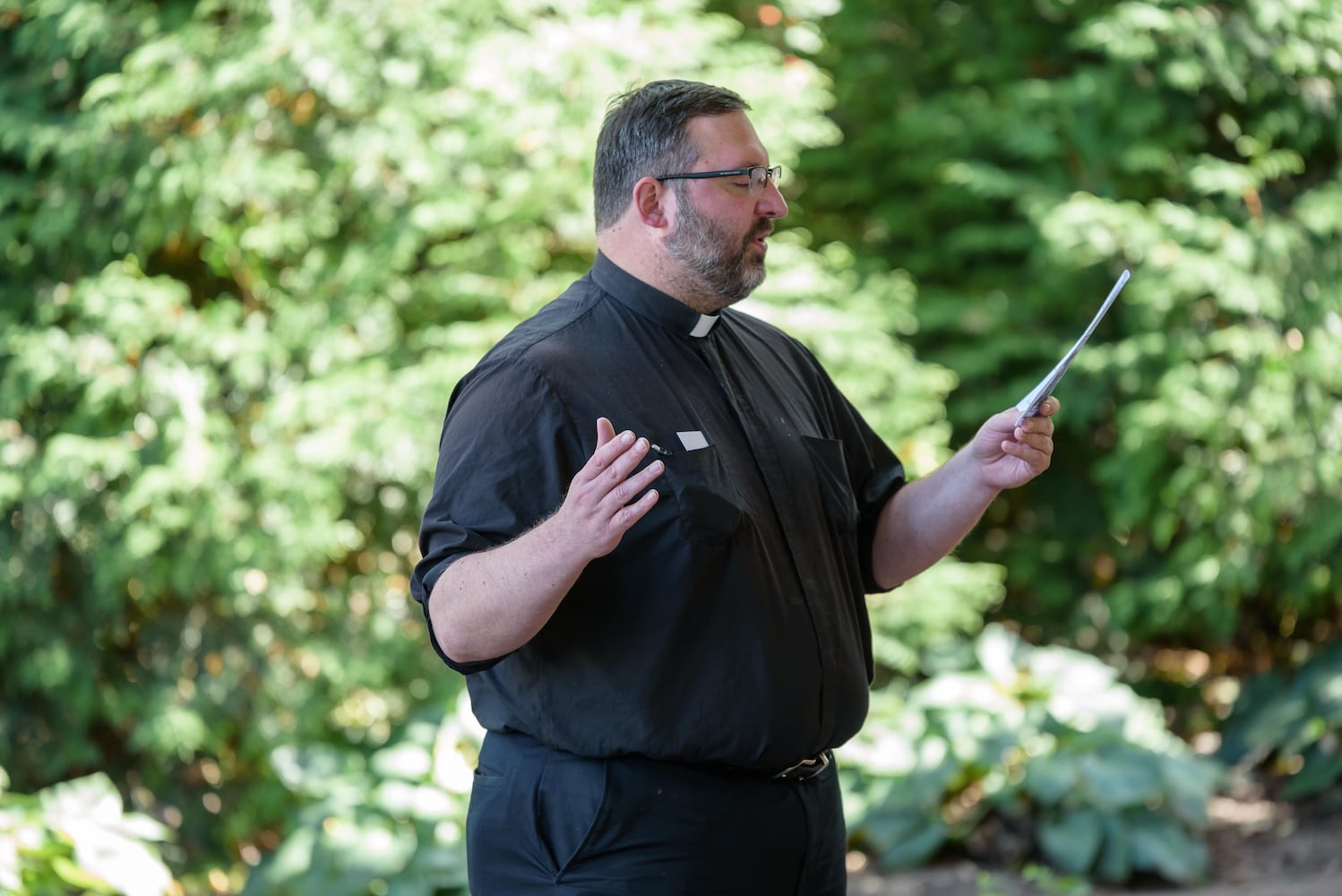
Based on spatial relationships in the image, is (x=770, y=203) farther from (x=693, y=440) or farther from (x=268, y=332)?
(x=268, y=332)

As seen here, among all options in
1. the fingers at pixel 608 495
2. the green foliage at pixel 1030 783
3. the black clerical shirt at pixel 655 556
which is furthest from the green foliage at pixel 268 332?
the fingers at pixel 608 495

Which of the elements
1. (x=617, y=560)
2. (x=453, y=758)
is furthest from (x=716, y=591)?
(x=453, y=758)

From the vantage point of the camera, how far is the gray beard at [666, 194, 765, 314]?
1.97 m

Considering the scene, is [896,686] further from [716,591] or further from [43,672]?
[716,591]

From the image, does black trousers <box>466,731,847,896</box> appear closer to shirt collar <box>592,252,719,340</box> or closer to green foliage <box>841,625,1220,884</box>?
shirt collar <box>592,252,719,340</box>

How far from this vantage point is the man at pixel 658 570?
1.76 metres

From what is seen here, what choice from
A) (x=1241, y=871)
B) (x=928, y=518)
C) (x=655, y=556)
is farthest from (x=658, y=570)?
(x=1241, y=871)

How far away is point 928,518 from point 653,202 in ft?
2.28

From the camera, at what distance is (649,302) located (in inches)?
79.2

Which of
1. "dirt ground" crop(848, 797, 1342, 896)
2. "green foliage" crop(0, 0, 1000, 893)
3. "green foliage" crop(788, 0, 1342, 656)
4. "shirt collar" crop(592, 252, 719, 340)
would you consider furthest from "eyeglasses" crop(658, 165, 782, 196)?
"green foliage" crop(788, 0, 1342, 656)

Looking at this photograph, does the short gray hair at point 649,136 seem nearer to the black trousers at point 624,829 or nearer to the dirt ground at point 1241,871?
the black trousers at point 624,829

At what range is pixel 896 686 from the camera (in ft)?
16.8

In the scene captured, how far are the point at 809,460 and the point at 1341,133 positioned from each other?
3810mm

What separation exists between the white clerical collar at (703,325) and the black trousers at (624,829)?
65 centimetres
